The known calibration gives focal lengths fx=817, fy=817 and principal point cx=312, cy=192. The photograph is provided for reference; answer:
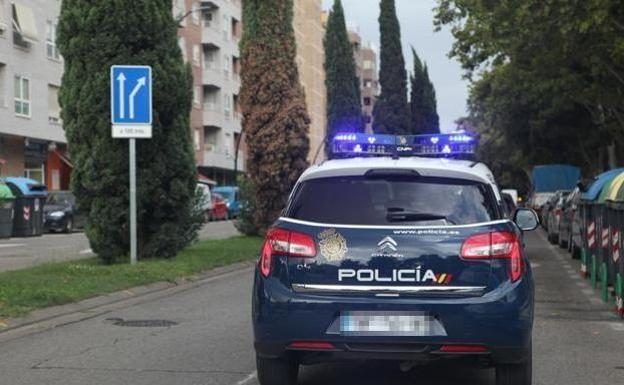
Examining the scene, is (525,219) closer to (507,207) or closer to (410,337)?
(507,207)

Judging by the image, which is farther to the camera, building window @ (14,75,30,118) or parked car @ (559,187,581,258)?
building window @ (14,75,30,118)

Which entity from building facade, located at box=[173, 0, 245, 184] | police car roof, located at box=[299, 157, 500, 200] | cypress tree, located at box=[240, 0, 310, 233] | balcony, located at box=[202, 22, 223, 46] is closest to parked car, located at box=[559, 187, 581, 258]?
cypress tree, located at box=[240, 0, 310, 233]

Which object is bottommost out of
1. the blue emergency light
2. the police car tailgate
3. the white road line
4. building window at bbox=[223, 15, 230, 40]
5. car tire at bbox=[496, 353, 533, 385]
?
the white road line

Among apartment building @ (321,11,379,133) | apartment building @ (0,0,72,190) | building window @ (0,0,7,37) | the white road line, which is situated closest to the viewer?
the white road line

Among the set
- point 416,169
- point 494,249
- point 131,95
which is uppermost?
point 131,95

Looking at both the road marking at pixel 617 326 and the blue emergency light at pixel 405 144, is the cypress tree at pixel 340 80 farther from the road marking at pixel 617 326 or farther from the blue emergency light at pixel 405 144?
the road marking at pixel 617 326

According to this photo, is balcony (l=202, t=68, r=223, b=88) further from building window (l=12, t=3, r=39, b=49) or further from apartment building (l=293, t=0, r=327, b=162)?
apartment building (l=293, t=0, r=327, b=162)

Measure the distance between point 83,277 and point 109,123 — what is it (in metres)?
3.10

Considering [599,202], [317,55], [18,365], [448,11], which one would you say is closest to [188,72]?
[599,202]

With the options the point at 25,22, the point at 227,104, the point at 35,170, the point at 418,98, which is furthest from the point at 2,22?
the point at 418,98

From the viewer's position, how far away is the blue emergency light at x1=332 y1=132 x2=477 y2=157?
10648mm

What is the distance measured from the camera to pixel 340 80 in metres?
57.5

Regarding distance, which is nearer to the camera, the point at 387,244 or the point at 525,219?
the point at 387,244

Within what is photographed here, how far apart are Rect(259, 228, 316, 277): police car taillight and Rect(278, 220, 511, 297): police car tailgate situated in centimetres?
4
